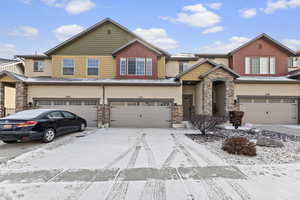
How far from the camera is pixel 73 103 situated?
11.8 meters

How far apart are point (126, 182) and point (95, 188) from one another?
25.7 inches

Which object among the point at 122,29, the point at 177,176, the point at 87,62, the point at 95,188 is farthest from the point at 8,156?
the point at 122,29

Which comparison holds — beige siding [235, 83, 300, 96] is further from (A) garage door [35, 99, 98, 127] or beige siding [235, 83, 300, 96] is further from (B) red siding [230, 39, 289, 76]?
(A) garage door [35, 99, 98, 127]

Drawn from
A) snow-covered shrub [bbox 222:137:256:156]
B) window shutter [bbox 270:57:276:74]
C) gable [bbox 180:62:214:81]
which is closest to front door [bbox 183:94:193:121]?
gable [bbox 180:62:214:81]

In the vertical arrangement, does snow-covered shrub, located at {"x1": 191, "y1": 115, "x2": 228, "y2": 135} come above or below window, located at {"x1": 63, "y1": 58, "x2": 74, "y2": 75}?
below

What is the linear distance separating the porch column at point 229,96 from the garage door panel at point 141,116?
14.3ft

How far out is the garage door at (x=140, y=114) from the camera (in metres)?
11.8

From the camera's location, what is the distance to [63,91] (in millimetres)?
11688

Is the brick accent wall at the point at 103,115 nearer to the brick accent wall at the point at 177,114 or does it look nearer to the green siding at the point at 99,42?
the brick accent wall at the point at 177,114

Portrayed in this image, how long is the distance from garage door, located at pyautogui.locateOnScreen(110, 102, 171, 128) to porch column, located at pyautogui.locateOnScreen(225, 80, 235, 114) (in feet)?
14.3

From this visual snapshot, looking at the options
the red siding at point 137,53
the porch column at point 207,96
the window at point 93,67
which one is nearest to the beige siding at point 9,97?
the window at point 93,67

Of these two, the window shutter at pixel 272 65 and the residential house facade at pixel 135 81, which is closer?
the residential house facade at pixel 135 81

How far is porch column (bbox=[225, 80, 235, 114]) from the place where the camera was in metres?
11.7

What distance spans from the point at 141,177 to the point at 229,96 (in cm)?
1033
